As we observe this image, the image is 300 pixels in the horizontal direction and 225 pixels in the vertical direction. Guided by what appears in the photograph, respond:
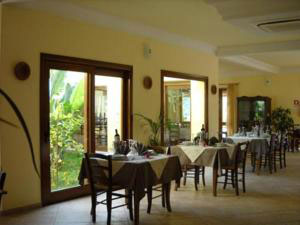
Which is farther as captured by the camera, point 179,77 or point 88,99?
point 179,77

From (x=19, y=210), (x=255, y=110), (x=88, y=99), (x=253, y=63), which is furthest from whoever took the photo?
(x=255, y=110)

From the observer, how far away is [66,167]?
569 cm

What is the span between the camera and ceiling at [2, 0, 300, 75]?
494 cm

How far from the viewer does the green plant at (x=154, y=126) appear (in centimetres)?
693

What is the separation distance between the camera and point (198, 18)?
6.09 metres

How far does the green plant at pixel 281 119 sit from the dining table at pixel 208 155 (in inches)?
263

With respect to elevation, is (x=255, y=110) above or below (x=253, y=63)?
below

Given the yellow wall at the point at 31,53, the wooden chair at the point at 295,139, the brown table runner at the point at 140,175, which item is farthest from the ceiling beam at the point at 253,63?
the brown table runner at the point at 140,175

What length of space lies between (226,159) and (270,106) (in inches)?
302

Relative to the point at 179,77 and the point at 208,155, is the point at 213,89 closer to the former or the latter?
the point at 179,77

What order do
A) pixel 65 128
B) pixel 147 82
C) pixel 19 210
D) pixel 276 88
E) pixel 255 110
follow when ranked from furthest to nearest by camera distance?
pixel 276 88
pixel 255 110
pixel 147 82
pixel 65 128
pixel 19 210

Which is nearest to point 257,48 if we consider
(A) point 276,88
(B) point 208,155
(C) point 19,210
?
(B) point 208,155

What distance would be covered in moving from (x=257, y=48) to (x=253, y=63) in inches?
107

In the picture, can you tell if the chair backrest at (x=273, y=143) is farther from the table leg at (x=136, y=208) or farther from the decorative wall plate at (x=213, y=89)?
the table leg at (x=136, y=208)
